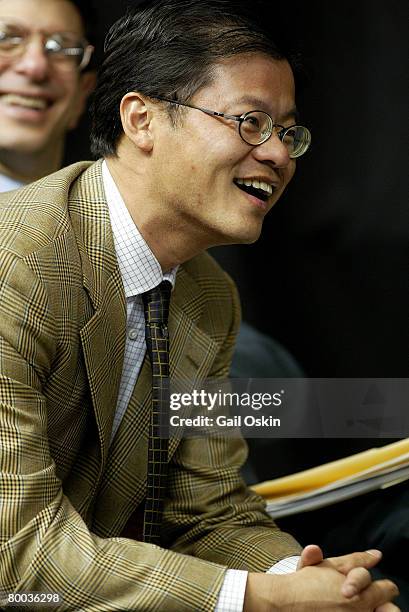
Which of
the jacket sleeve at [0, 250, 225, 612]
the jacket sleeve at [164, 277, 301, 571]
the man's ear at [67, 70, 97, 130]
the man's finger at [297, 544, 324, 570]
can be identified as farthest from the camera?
the man's ear at [67, 70, 97, 130]

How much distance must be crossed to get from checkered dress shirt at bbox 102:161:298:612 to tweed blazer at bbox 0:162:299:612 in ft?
0.06

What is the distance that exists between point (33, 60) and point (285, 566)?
1180 millimetres

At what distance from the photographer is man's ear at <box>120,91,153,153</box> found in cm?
165

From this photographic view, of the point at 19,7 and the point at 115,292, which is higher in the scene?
the point at 19,7

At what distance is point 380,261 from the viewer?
2.29 m

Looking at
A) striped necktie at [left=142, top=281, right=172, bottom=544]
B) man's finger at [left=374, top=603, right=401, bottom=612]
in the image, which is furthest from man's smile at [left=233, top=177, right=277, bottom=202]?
man's finger at [left=374, top=603, right=401, bottom=612]

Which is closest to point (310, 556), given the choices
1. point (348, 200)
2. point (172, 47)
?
point (172, 47)

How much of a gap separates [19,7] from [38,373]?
1.02 m

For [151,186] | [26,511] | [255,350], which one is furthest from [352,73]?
[26,511]

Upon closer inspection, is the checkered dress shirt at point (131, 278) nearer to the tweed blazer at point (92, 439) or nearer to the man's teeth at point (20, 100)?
the tweed blazer at point (92, 439)

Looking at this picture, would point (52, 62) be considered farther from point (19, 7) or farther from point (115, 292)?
point (115, 292)

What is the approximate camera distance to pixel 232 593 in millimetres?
1405

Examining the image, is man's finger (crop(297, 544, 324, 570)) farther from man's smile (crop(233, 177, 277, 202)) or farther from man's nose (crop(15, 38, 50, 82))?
man's nose (crop(15, 38, 50, 82))

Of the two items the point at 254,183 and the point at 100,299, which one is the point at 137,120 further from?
the point at 100,299
